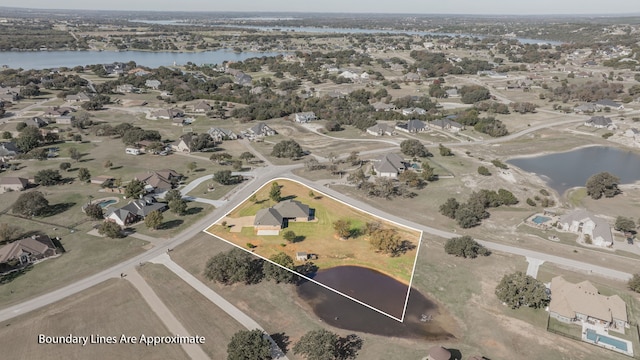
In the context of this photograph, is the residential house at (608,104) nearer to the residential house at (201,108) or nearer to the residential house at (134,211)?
the residential house at (201,108)

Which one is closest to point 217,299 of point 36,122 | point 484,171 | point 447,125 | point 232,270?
point 232,270

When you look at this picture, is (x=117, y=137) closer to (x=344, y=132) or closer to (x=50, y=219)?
(x=50, y=219)

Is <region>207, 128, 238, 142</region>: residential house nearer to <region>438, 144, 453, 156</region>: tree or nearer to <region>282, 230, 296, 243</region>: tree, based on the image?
<region>438, 144, 453, 156</region>: tree

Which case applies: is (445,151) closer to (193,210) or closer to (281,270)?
(193,210)

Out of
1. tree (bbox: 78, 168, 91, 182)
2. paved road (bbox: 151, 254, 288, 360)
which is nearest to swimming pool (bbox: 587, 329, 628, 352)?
paved road (bbox: 151, 254, 288, 360)

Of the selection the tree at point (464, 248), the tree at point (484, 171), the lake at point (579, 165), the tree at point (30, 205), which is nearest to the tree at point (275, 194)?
the tree at point (464, 248)

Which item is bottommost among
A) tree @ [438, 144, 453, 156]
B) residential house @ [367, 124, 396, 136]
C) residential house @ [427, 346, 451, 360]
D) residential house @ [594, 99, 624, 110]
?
residential house @ [427, 346, 451, 360]
